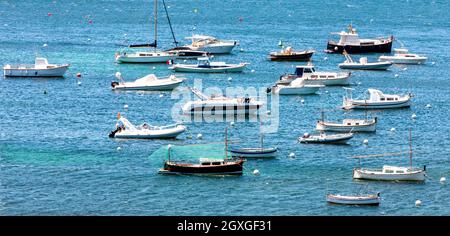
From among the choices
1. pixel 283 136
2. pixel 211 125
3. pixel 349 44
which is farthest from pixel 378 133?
pixel 349 44

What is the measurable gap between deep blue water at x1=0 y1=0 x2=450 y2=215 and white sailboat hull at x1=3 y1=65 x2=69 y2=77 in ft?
4.90

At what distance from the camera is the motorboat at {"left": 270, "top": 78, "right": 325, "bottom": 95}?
270 feet

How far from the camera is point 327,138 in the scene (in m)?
59.6

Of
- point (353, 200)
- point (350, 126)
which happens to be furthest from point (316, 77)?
point (353, 200)

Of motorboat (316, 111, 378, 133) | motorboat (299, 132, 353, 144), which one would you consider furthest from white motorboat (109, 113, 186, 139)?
motorboat (316, 111, 378, 133)

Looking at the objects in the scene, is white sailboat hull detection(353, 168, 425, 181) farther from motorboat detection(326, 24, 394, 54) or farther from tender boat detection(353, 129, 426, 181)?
motorboat detection(326, 24, 394, 54)

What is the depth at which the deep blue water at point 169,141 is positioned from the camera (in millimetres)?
44000

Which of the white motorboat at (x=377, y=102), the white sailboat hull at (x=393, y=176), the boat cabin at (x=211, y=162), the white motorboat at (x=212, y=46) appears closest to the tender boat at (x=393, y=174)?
the white sailboat hull at (x=393, y=176)

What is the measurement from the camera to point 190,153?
185 feet

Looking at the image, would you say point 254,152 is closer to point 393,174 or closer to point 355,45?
point 393,174

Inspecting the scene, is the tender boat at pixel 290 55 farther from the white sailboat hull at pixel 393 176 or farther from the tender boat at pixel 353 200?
the tender boat at pixel 353 200
